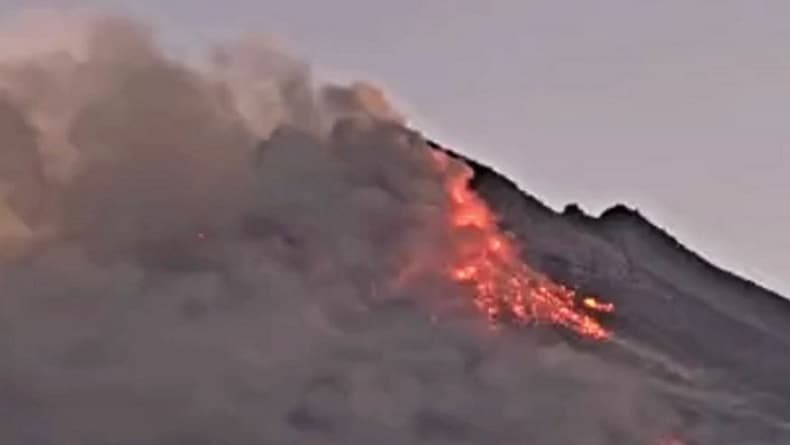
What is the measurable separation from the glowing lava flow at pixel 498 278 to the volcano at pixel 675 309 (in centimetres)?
35

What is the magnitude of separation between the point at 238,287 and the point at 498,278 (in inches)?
194

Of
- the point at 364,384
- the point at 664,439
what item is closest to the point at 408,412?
the point at 364,384

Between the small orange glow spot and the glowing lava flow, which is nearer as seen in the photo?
the glowing lava flow

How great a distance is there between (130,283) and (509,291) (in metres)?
7.20

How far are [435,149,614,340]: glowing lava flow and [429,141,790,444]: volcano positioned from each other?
35 centimetres

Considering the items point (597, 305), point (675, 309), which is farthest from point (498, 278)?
point (675, 309)

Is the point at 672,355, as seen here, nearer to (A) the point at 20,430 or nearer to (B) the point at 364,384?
(B) the point at 364,384

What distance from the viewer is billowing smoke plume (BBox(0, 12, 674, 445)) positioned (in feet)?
189

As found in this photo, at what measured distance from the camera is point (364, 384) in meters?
58.7

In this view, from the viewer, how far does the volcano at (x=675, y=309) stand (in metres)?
61.5

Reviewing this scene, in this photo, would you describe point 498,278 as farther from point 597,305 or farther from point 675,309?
point 675,309

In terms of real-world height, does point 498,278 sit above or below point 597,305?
below

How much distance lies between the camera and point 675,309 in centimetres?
6388

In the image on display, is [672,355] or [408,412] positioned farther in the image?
[672,355]
